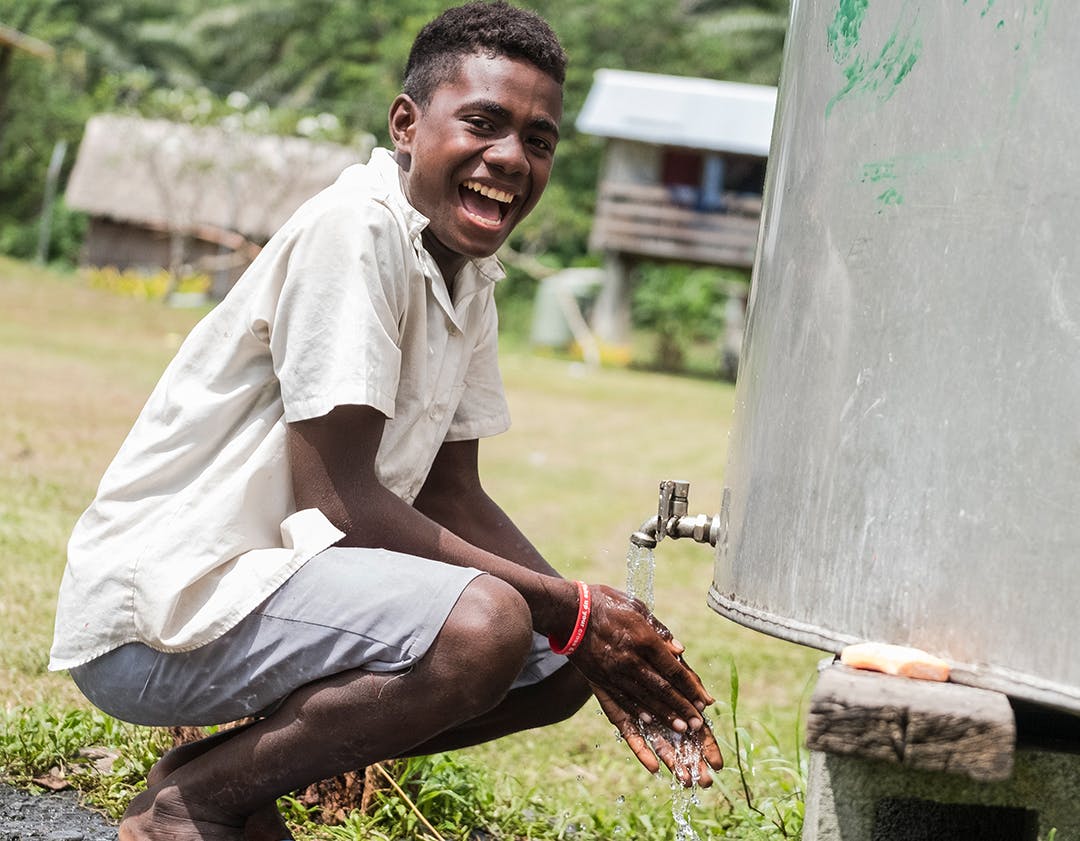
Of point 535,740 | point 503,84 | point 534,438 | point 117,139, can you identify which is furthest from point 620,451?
point 117,139

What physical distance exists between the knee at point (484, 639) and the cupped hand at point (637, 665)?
0.60ft

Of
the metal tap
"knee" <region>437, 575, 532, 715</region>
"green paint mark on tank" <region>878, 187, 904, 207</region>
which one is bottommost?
"knee" <region>437, 575, 532, 715</region>

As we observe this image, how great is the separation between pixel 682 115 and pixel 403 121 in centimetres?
2131

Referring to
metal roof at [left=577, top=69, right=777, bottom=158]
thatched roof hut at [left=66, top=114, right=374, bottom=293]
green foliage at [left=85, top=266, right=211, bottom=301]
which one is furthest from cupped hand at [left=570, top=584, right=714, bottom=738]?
metal roof at [left=577, top=69, right=777, bottom=158]

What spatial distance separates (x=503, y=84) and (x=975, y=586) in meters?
1.13

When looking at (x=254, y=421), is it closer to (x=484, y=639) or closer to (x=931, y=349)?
(x=484, y=639)

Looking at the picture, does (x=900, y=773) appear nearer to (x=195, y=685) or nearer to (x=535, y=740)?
(x=195, y=685)

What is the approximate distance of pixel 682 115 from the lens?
76.7ft

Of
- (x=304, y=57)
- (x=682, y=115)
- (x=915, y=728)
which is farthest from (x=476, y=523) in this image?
(x=304, y=57)

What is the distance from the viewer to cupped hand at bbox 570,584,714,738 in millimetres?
2410

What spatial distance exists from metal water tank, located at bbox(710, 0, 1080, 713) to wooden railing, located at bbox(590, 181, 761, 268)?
2039 cm

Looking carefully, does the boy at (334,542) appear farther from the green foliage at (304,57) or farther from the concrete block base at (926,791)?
the green foliage at (304,57)

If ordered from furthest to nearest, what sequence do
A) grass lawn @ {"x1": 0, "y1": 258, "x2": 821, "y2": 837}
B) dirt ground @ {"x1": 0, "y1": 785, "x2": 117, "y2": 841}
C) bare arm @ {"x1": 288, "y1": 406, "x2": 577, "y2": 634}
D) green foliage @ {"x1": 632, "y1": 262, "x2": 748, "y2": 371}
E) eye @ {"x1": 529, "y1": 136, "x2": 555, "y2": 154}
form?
green foliage @ {"x1": 632, "y1": 262, "x2": 748, "y2": 371} < grass lawn @ {"x1": 0, "y1": 258, "x2": 821, "y2": 837} < dirt ground @ {"x1": 0, "y1": 785, "x2": 117, "y2": 841} < eye @ {"x1": 529, "y1": 136, "x2": 555, "y2": 154} < bare arm @ {"x1": 288, "y1": 406, "x2": 577, "y2": 634}

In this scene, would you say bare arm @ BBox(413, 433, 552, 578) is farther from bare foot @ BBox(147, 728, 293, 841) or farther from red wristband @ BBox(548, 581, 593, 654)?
bare foot @ BBox(147, 728, 293, 841)
